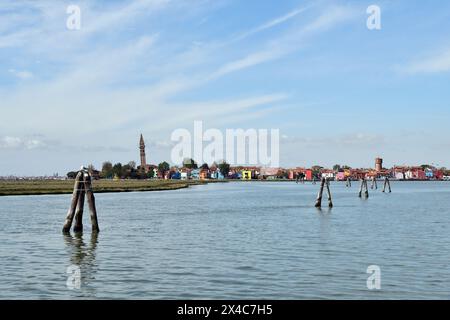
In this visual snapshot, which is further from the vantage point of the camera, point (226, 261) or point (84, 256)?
point (84, 256)

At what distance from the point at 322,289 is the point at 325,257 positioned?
7753 mm

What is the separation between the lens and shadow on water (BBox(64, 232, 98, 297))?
20016mm

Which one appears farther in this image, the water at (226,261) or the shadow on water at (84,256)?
the shadow on water at (84,256)

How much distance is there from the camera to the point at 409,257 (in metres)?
27.0

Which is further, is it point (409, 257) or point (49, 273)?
point (409, 257)

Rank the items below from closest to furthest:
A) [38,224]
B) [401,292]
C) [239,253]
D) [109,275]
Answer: [401,292] < [109,275] < [239,253] < [38,224]

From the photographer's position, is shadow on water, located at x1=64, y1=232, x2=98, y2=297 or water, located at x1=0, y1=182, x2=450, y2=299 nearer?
water, located at x1=0, y1=182, x2=450, y2=299

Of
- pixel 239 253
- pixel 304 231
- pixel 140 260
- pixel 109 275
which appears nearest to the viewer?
pixel 109 275

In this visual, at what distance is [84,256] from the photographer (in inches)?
1062

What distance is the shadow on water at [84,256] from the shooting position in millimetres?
20016
